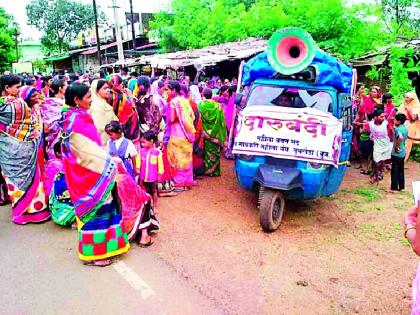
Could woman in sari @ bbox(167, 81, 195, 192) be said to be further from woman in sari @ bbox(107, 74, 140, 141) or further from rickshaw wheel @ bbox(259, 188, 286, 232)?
rickshaw wheel @ bbox(259, 188, 286, 232)

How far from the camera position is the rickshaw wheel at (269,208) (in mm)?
5266

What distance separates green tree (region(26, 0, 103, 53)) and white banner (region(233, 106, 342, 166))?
41.3 m

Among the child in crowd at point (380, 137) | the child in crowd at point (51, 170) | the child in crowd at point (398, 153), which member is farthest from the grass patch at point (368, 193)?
the child in crowd at point (51, 170)

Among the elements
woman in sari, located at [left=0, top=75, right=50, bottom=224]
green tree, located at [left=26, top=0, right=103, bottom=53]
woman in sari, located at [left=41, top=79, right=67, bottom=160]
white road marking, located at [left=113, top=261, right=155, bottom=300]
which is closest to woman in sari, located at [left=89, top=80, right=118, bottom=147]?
woman in sari, located at [left=41, top=79, right=67, bottom=160]

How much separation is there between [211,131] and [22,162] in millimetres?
3388

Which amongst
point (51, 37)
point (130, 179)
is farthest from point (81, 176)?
point (51, 37)

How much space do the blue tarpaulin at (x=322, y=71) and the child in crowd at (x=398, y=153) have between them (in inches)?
44.3

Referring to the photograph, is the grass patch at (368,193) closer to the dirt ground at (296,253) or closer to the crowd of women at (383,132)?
the dirt ground at (296,253)

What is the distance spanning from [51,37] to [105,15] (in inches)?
273

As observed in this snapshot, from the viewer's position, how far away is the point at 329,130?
211 inches

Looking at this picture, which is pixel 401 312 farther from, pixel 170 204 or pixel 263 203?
pixel 170 204

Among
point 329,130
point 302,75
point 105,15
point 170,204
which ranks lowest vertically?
point 170,204

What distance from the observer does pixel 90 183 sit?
171 inches

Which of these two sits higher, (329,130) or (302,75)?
(302,75)
